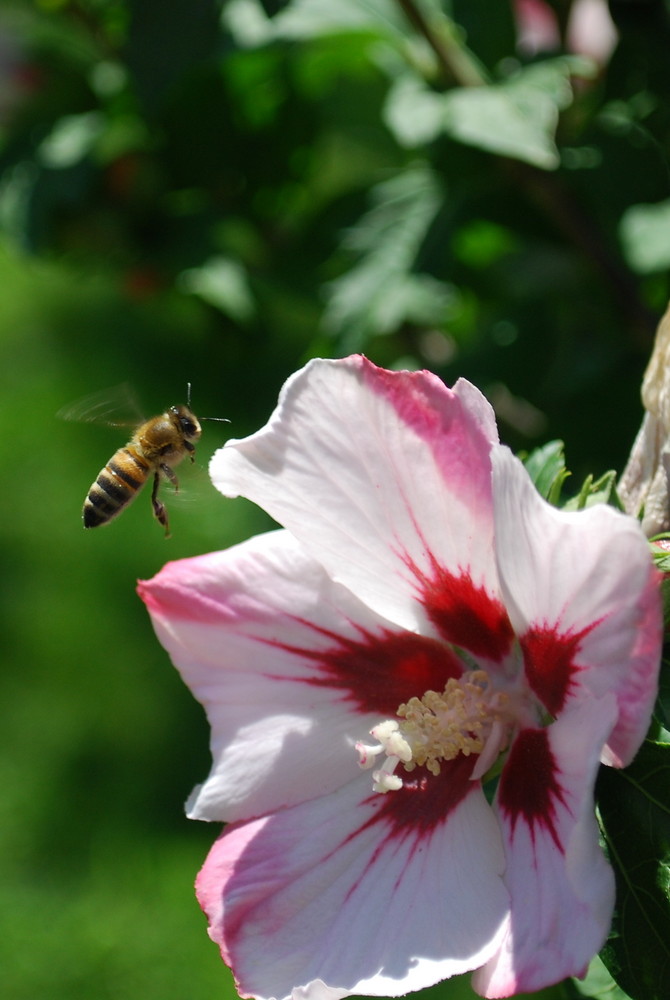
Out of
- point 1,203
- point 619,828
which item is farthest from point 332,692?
point 1,203

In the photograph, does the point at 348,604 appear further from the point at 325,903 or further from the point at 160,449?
the point at 160,449

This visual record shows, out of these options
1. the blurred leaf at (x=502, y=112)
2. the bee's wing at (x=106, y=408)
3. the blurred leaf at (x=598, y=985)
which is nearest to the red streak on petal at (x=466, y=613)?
the blurred leaf at (x=598, y=985)

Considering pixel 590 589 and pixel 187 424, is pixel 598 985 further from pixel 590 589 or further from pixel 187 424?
pixel 187 424

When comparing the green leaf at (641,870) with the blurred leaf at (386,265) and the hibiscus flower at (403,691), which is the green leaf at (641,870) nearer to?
the hibiscus flower at (403,691)

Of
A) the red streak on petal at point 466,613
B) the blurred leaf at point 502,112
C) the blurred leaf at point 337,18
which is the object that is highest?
the blurred leaf at point 337,18

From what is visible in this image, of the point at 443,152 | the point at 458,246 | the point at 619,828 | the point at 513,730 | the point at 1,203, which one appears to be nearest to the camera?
the point at 619,828

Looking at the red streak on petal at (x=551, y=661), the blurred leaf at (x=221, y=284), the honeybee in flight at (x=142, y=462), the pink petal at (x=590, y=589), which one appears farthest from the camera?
the blurred leaf at (x=221, y=284)
